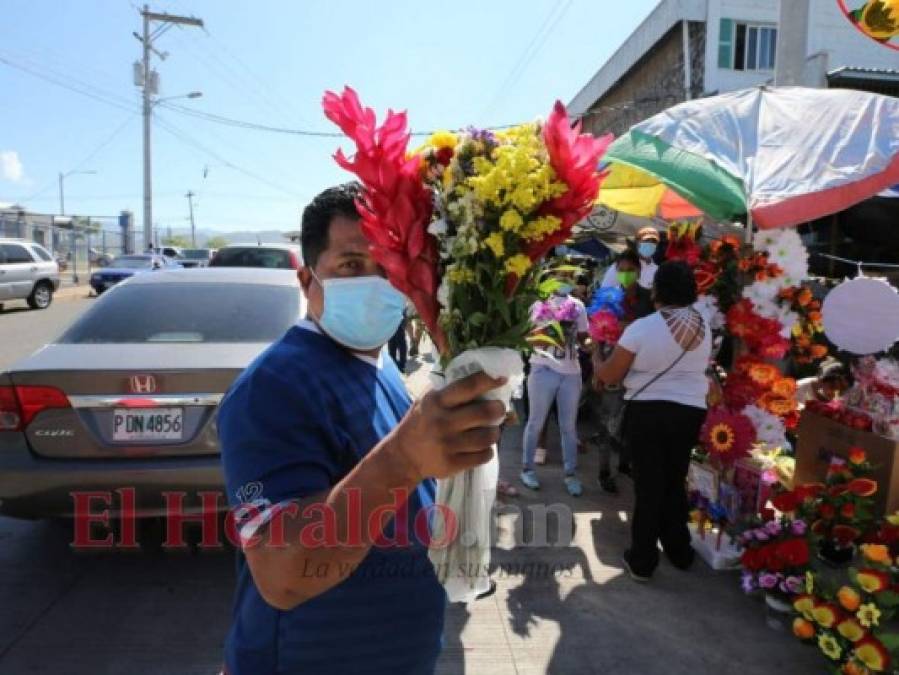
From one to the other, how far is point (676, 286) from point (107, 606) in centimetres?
345

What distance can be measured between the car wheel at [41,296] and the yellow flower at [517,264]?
64.8ft

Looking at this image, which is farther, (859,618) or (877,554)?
(877,554)

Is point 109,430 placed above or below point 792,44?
below

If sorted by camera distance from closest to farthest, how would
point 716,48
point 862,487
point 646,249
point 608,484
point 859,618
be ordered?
point 859,618, point 862,487, point 608,484, point 646,249, point 716,48

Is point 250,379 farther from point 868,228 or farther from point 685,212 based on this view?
point 868,228

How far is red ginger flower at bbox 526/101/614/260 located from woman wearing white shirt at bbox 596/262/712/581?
2.49 metres

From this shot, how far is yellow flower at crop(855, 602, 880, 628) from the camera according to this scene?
2600mm

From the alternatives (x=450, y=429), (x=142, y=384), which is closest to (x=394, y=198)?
(x=450, y=429)

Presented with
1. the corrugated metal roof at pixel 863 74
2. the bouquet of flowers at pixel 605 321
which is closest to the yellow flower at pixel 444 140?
A: the bouquet of flowers at pixel 605 321

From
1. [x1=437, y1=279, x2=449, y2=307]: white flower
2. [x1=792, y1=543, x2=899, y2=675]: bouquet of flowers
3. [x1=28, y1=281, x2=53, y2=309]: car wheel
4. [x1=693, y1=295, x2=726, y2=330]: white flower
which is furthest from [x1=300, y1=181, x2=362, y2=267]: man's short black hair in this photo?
[x1=28, y1=281, x2=53, y2=309]: car wheel

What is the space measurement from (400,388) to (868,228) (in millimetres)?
7078

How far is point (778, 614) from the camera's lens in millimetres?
3242

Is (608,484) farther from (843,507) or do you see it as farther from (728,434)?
(843,507)

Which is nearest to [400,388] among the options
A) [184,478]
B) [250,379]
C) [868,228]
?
[250,379]
